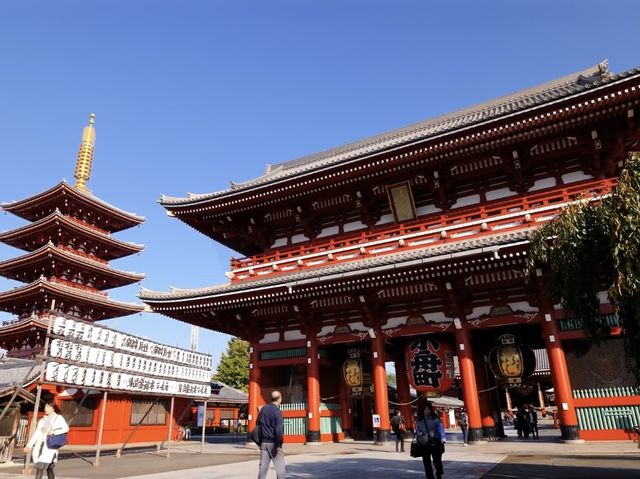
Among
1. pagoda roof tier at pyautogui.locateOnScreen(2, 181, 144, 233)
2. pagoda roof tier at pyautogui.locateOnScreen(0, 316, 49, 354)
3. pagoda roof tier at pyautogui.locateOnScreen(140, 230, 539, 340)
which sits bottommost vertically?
pagoda roof tier at pyautogui.locateOnScreen(140, 230, 539, 340)

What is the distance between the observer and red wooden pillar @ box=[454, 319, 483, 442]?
14.5m

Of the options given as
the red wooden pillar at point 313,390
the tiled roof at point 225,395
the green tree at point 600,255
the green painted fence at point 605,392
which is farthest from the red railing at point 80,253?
the green tree at point 600,255

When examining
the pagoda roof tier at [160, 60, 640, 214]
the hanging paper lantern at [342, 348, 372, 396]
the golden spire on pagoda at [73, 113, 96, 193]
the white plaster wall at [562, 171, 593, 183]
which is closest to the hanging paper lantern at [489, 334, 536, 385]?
the hanging paper lantern at [342, 348, 372, 396]

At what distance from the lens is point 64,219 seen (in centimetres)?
A: 3509

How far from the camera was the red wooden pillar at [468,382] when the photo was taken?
47.6 ft

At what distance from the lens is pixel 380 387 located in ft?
53.0

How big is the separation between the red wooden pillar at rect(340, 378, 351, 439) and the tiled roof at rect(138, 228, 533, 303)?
586 cm

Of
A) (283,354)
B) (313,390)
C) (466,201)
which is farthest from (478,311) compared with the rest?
Result: (283,354)

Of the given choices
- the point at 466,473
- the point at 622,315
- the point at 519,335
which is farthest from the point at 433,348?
the point at 622,315

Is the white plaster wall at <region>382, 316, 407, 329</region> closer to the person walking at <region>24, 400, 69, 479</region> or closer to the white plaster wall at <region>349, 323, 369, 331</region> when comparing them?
the white plaster wall at <region>349, 323, 369, 331</region>

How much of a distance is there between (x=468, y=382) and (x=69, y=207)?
36107 mm

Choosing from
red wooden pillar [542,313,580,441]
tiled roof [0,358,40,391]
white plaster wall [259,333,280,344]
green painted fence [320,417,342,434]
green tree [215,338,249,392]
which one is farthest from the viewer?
green tree [215,338,249,392]

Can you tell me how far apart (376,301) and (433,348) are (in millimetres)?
2692

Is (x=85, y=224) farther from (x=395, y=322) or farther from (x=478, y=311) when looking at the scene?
(x=478, y=311)
